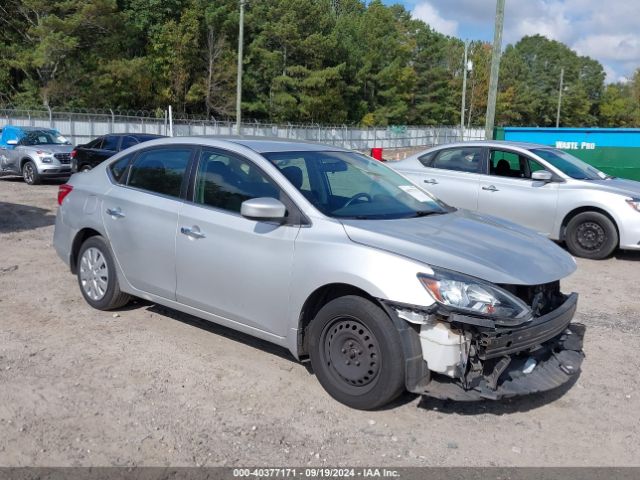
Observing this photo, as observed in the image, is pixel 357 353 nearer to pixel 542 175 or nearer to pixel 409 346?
pixel 409 346

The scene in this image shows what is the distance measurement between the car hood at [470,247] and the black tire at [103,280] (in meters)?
2.46

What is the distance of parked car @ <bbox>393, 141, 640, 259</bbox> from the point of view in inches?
356

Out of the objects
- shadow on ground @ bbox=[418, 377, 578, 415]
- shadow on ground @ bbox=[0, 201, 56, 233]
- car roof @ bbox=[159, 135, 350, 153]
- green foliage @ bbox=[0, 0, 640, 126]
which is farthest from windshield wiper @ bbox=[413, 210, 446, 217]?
green foliage @ bbox=[0, 0, 640, 126]

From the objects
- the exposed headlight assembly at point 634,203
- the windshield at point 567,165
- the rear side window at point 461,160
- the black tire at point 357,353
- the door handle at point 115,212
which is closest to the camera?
the black tire at point 357,353

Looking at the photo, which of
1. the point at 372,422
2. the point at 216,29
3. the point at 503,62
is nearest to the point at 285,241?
the point at 372,422

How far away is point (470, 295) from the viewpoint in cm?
386

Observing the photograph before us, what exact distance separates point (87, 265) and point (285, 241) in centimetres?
248

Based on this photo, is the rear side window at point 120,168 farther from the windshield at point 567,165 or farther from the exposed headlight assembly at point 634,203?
the exposed headlight assembly at point 634,203

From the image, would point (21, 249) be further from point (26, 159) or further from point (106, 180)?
point (26, 159)

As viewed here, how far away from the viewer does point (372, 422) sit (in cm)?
407

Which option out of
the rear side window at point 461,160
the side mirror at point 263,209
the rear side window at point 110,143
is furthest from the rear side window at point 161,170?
the rear side window at point 110,143

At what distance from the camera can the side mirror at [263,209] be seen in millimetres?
4344

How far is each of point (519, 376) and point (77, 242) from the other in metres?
4.13

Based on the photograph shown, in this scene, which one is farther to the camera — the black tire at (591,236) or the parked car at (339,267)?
the black tire at (591,236)
